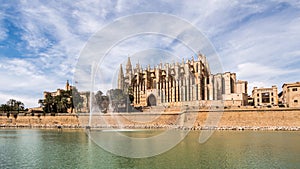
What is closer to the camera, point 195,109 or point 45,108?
point 195,109

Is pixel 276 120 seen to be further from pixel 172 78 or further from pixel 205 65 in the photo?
pixel 172 78

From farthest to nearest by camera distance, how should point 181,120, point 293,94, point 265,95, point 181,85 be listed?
point 181,85 → point 265,95 → point 293,94 → point 181,120

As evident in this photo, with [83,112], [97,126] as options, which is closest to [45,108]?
[83,112]

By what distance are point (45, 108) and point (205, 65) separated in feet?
121

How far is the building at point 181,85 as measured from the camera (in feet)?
186

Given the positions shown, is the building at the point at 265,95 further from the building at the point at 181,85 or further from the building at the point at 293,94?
the building at the point at 293,94

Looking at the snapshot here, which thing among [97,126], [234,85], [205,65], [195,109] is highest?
[205,65]

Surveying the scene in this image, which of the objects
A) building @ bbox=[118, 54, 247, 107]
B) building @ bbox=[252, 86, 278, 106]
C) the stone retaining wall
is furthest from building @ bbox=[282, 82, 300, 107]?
building @ bbox=[252, 86, 278, 106]

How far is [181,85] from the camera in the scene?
204 ft

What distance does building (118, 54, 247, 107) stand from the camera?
56.8 metres

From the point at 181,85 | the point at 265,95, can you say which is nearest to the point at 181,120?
the point at 181,85

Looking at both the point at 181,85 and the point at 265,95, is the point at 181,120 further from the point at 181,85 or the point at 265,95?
the point at 265,95

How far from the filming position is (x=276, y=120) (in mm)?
35719

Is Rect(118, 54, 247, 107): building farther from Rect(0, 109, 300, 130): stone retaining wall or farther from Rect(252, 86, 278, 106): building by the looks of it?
Rect(0, 109, 300, 130): stone retaining wall
